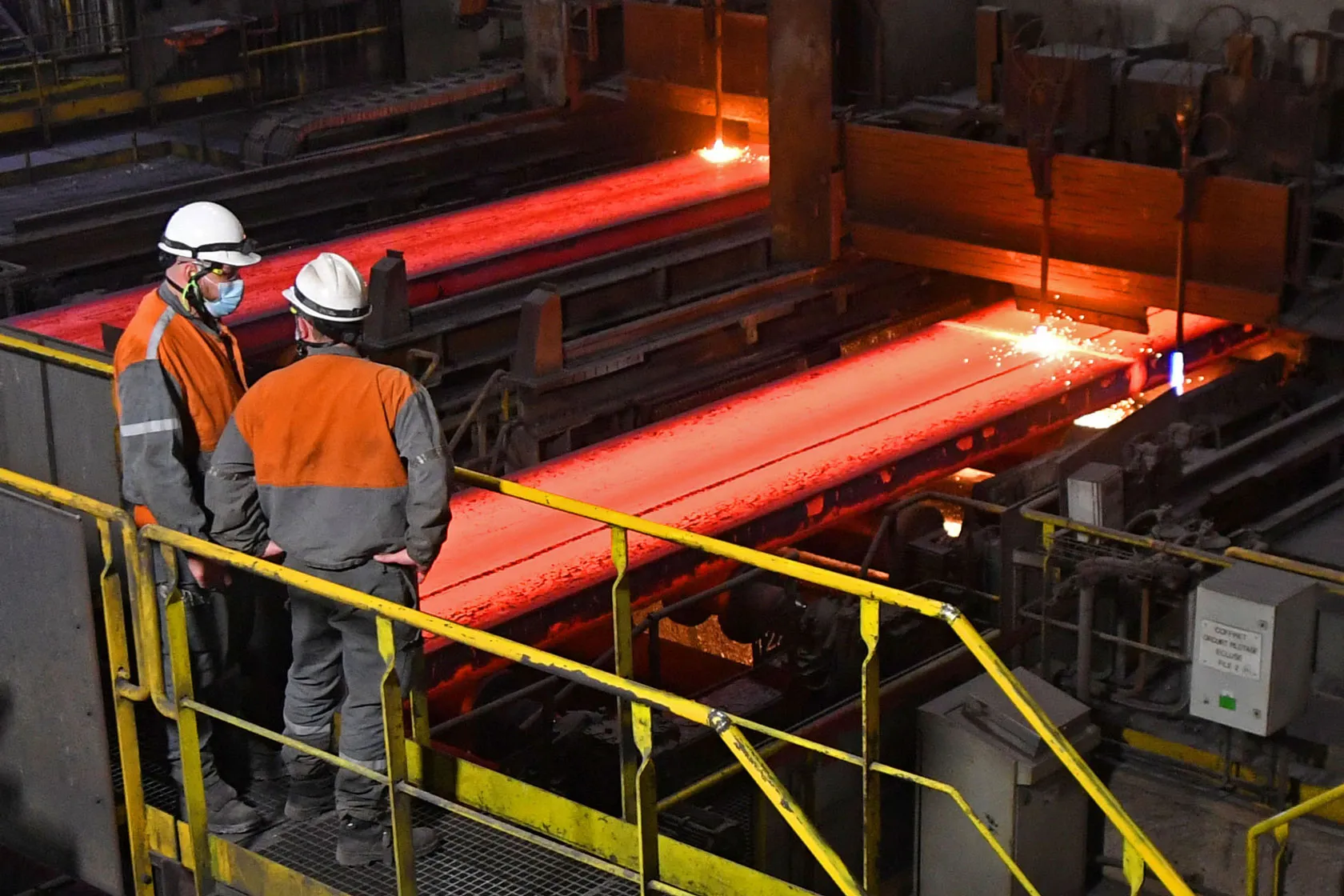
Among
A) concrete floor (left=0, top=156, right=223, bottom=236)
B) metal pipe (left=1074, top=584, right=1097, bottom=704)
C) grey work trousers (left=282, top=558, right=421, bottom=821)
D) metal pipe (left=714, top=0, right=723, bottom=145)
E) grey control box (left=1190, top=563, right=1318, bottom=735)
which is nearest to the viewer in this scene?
grey work trousers (left=282, top=558, right=421, bottom=821)

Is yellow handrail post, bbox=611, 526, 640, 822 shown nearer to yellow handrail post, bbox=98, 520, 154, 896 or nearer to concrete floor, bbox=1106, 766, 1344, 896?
yellow handrail post, bbox=98, 520, 154, 896

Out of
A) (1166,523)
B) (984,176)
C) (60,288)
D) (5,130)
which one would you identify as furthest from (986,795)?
(5,130)

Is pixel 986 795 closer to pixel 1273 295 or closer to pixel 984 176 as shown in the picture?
pixel 1273 295

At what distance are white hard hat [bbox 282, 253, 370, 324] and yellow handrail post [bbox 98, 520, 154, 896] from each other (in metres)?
0.80

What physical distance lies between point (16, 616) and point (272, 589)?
61cm

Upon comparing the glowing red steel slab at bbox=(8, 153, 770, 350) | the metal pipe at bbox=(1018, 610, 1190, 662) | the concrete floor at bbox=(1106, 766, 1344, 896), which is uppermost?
the glowing red steel slab at bbox=(8, 153, 770, 350)

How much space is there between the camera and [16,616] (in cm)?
487

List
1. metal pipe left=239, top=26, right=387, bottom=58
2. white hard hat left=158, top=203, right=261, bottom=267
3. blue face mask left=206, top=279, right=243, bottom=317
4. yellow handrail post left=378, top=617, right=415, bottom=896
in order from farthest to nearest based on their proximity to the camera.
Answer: metal pipe left=239, top=26, right=387, bottom=58, blue face mask left=206, top=279, right=243, bottom=317, white hard hat left=158, top=203, right=261, bottom=267, yellow handrail post left=378, top=617, right=415, bottom=896

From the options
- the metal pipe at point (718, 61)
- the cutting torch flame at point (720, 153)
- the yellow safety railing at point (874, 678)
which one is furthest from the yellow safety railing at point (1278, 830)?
the cutting torch flame at point (720, 153)

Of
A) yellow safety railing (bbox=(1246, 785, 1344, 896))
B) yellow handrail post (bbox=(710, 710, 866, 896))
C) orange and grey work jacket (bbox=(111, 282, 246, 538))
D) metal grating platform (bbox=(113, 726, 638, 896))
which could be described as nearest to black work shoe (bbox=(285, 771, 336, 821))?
metal grating platform (bbox=(113, 726, 638, 896))

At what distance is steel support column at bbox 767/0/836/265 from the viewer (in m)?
8.97

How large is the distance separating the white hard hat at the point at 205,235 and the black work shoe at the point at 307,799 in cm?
121

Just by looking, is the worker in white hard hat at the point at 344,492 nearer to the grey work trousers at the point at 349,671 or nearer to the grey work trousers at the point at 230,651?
the grey work trousers at the point at 349,671

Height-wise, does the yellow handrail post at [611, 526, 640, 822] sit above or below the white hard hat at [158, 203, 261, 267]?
below
